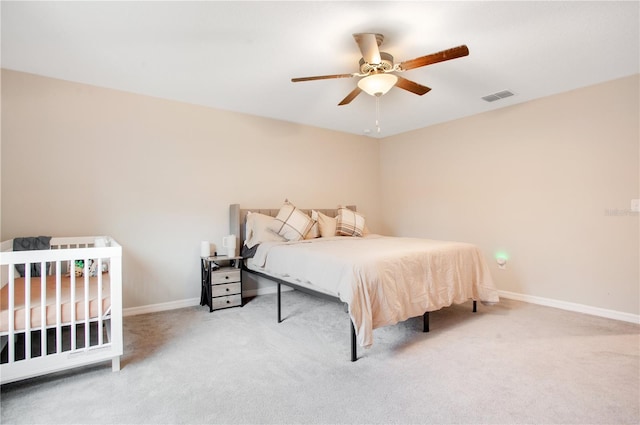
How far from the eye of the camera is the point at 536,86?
3518mm

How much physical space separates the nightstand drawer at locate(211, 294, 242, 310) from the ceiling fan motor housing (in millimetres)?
2853

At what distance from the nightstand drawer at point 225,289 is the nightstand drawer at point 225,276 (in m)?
0.05

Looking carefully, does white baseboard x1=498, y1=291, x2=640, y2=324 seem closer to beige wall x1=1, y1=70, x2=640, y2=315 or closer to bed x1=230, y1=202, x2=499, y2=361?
beige wall x1=1, y1=70, x2=640, y2=315

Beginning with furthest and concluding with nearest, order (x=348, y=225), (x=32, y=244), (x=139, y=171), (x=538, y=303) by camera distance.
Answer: (x=348, y=225)
(x=538, y=303)
(x=139, y=171)
(x=32, y=244)

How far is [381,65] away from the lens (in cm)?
256

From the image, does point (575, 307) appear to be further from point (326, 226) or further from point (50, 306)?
point (50, 306)

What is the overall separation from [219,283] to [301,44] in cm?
268

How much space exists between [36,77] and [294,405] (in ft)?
12.5

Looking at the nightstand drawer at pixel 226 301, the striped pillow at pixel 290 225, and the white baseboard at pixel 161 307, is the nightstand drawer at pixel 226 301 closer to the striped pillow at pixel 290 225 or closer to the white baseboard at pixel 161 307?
the white baseboard at pixel 161 307

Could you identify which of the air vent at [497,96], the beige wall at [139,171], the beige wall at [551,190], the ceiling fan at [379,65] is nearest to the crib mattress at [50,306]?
the beige wall at [139,171]

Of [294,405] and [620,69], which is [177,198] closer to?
[294,405]

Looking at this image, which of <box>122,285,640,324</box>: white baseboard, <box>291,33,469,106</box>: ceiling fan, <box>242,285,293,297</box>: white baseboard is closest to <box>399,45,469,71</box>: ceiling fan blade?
<box>291,33,469,106</box>: ceiling fan

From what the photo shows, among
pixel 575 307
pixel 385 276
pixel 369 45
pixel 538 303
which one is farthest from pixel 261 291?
pixel 575 307

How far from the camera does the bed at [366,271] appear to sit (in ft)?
7.82
